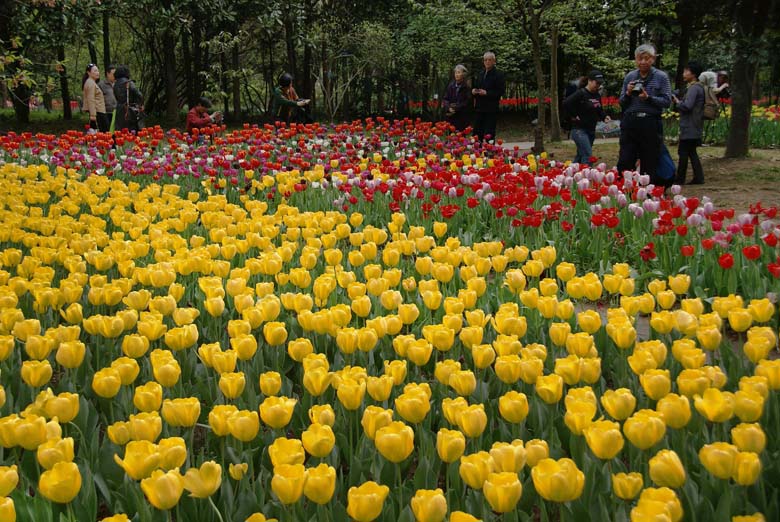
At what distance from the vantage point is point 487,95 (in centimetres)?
1168

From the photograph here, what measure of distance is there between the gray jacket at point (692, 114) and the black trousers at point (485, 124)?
2.79 m

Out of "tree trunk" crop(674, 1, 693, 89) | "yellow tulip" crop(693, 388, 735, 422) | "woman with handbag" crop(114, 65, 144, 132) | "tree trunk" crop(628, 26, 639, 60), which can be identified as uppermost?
"tree trunk" crop(628, 26, 639, 60)

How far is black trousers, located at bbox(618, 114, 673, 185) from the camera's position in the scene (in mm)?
8055

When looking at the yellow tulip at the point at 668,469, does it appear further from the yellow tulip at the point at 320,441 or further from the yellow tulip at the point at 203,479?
the yellow tulip at the point at 203,479

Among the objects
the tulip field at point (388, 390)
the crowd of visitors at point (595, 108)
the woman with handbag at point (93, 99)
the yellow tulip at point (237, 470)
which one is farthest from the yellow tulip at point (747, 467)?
the woman with handbag at point (93, 99)

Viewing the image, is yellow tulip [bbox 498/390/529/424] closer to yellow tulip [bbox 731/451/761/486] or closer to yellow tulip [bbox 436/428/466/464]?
yellow tulip [bbox 436/428/466/464]

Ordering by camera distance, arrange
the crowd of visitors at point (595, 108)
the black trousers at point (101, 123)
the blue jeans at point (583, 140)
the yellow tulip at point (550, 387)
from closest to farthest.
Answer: the yellow tulip at point (550, 387), the crowd of visitors at point (595, 108), the blue jeans at point (583, 140), the black trousers at point (101, 123)

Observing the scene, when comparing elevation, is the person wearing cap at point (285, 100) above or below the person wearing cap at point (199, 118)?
above

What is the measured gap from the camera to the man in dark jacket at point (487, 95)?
37.7 ft

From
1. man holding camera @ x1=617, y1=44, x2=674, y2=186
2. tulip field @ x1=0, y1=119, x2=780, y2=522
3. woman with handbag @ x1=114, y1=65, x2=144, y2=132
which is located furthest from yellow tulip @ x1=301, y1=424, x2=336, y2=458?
woman with handbag @ x1=114, y1=65, x2=144, y2=132

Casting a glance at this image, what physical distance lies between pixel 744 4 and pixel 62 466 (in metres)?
11.7

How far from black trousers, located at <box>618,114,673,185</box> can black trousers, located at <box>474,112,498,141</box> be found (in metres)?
3.82

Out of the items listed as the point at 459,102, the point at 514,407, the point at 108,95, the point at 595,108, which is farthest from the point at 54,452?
the point at 108,95

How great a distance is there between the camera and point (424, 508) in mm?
1638
